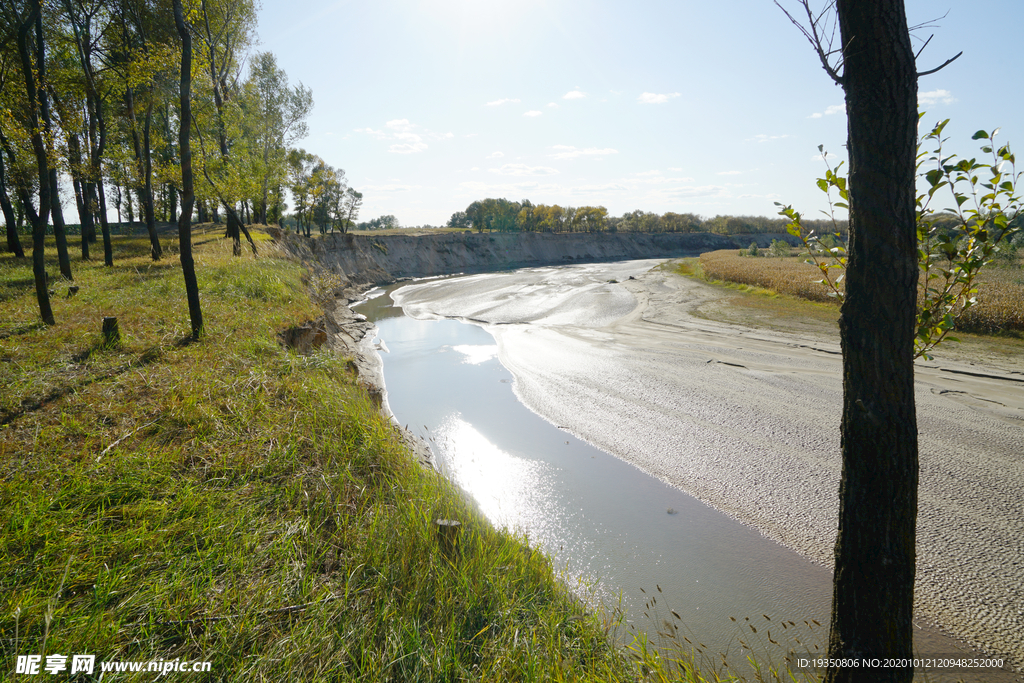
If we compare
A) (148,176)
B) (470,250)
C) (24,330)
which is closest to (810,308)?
(24,330)

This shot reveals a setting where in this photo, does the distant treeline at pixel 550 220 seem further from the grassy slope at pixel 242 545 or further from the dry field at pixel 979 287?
the grassy slope at pixel 242 545

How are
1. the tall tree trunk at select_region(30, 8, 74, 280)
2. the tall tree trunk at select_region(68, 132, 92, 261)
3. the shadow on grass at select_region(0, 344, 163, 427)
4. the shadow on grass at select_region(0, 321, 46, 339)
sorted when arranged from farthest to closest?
the tall tree trunk at select_region(68, 132, 92, 261) < the tall tree trunk at select_region(30, 8, 74, 280) < the shadow on grass at select_region(0, 321, 46, 339) < the shadow on grass at select_region(0, 344, 163, 427)

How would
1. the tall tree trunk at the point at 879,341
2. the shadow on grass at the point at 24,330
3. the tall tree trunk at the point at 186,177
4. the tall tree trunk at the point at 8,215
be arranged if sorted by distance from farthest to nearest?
1. the tall tree trunk at the point at 8,215
2. the tall tree trunk at the point at 186,177
3. the shadow on grass at the point at 24,330
4. the tall tree trunk at the point at 879,341

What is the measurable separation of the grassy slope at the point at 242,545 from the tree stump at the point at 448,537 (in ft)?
0.34

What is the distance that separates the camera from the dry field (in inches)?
548

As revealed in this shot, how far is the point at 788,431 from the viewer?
8.84 m

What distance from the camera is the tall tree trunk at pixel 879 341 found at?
6.93 feet

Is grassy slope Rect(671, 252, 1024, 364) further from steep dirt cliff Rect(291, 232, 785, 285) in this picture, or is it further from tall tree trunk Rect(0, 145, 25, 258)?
steep dirt cliff Rect(291, 232, 785, 285)

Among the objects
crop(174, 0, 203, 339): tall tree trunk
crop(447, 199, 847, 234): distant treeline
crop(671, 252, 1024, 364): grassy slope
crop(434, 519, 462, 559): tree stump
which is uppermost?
crop(447, 199, 847, 234): distant treeline

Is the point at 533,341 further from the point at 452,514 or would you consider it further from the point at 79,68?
the point at 79,68

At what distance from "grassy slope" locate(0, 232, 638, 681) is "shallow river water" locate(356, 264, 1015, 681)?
111cm

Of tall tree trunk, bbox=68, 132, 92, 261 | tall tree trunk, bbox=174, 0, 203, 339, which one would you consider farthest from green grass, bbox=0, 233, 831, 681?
tall tree trunk, bbox=68, 132, 92, 261

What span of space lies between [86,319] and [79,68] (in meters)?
17.7

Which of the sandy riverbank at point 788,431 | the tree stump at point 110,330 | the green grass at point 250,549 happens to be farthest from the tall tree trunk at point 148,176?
the sandy riverbank at point 788,431
